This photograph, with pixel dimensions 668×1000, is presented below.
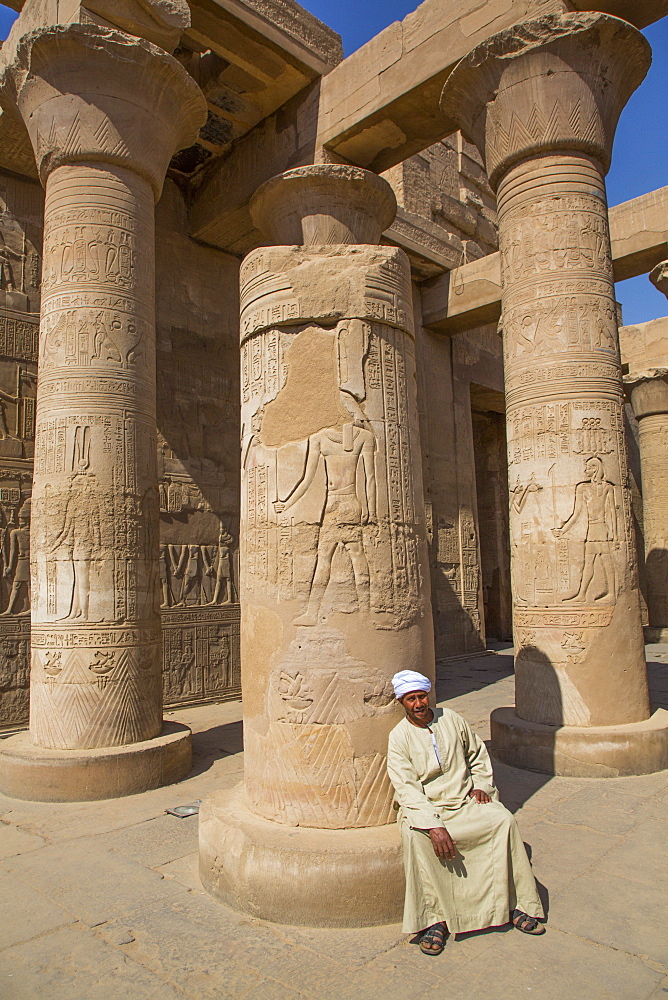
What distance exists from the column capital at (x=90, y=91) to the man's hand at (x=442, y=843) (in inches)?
215

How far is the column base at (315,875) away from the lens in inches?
115

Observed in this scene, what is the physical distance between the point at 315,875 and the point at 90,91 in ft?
19.3

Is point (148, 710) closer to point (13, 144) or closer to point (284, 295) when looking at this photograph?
point (284, 295)

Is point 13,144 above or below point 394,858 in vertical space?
above

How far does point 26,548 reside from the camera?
22.9ft

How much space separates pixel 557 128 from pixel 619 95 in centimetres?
82

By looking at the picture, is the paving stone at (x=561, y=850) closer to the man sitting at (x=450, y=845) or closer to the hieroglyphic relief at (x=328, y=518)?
the man sitting at (x=450, y=845)

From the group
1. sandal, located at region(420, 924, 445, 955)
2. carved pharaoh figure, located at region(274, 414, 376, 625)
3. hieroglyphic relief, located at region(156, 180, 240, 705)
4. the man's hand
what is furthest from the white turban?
hieroglyphic relief, located at region(156, 180, 240, 705)

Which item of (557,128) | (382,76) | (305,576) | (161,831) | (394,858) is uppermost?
(382,76)

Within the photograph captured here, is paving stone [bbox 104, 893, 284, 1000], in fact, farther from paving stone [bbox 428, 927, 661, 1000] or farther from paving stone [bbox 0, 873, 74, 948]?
paving stone [bbox 428, 927, 661, 1000]

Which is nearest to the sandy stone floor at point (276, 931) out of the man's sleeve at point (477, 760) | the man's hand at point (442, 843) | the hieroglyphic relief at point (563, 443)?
the man's hand at point (442, 843)

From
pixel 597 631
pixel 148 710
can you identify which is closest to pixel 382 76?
→ pixel 597 631

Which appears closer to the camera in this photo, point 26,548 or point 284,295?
point 284,295

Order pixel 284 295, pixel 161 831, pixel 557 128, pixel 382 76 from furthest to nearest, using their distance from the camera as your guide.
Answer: pixel 382 76, pixel 557 128, pixel 161 831, pixel 284 295
